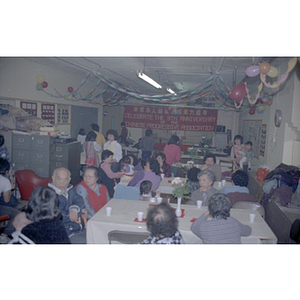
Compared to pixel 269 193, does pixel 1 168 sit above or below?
above

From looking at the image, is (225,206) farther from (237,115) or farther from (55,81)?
(237,115)

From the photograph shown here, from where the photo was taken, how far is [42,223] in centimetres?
232

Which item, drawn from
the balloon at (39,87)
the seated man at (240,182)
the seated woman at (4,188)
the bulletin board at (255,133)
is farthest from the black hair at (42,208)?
the bulletin board at (255,133)

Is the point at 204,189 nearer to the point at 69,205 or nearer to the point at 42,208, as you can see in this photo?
the point at 69,205

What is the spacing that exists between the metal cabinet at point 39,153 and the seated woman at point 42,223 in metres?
3.44

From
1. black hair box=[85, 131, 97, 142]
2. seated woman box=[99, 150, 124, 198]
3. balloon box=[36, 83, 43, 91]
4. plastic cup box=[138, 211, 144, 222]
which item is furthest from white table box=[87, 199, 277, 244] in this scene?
balloon box=[36, 83, 43, 91]

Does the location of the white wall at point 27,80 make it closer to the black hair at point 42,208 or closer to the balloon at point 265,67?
the black hair at point 42,208

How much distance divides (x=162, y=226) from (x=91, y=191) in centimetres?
135

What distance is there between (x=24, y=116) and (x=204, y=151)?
19.8 feet

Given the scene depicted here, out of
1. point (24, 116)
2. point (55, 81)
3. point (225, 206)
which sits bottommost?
point (225, 206)

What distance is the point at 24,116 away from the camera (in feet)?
18.0

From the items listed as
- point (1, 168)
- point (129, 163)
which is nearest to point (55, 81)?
point (129, 163)

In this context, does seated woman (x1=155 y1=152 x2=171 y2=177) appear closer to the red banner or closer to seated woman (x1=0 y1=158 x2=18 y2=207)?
seated woman (x1=0 y1=158 x2=18 y2=207)
